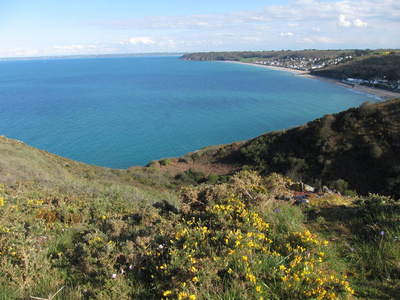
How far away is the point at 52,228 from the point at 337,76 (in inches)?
4521

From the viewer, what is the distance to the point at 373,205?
4.25m

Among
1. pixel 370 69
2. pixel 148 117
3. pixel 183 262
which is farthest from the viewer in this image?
pixel 370 69

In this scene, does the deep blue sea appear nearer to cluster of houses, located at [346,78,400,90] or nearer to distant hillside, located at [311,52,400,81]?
cluster of houses, located at [346,78,400,90]

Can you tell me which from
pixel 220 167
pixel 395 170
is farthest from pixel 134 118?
pixel 395 170

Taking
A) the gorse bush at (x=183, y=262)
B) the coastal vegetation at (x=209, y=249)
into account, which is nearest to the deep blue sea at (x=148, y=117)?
the coastal vegetation at (x=209, y=249)

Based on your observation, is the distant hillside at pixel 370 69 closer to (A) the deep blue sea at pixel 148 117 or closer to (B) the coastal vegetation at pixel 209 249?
(A) the deep blue sea at pixel 148 117

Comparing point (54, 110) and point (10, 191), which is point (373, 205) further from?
point (54, 110)

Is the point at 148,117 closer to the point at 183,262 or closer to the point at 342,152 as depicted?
the point at 342,152

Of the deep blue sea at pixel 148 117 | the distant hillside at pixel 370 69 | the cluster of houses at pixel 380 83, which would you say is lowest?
the deep blue sea at pixel 148 117

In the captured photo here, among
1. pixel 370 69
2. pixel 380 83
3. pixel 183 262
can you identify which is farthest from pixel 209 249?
pixel 370 69

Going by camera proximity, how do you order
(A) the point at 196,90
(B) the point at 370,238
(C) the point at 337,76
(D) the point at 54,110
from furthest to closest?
(C) the point at 337,76 → (A) the point at 196,90 → (D) the point at 54,110 → (B) the point at 370,238

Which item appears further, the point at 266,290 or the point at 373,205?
the point at 373,205

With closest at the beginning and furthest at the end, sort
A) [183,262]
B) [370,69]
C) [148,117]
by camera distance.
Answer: [183,262] < [148,117] < [370,69]

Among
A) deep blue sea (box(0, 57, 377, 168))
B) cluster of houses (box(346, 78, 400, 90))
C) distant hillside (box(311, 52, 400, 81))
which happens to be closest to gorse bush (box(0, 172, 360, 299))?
deep blue sea (box(0, 57, 377, 168))
